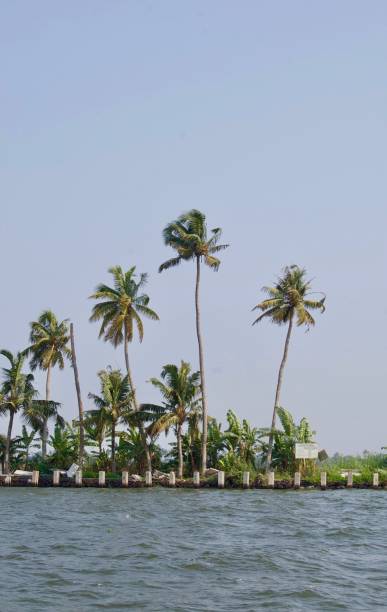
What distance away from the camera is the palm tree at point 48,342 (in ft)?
234

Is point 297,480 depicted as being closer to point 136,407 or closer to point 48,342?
point 136,407

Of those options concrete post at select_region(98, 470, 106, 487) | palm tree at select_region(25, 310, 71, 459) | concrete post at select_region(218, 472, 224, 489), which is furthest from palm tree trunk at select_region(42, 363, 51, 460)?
concrete post at select_region(218, 472, 224, 489)

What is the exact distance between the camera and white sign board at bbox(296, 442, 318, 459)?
200 feet

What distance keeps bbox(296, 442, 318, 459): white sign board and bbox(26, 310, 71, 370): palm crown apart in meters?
21.6

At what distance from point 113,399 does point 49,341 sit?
10.4m

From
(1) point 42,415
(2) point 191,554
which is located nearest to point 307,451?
(1) point 42,415

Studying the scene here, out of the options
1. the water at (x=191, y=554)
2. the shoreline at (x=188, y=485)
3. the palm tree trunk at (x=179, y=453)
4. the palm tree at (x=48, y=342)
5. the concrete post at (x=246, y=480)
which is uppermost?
the palm tree at (x=48, y=342)

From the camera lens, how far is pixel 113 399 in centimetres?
6406

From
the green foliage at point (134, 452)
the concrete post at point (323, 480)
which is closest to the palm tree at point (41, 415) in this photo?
the green foliage at point (134, 452)

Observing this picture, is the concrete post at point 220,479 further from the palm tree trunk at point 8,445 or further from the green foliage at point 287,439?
the palm tree trunk at point 8,445

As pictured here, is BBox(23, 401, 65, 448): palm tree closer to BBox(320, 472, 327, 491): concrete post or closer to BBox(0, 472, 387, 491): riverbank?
BBox(0, 472, 387, 491): riverbank

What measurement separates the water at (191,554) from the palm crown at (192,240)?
23.4 meters

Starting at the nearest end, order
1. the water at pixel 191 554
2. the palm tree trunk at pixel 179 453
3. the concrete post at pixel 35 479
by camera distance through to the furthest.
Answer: the water at pixel 191 554
the concrete post at pixel 35 479
the palm tree trunk at pixel 179 453

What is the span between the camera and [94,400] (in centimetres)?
6425
